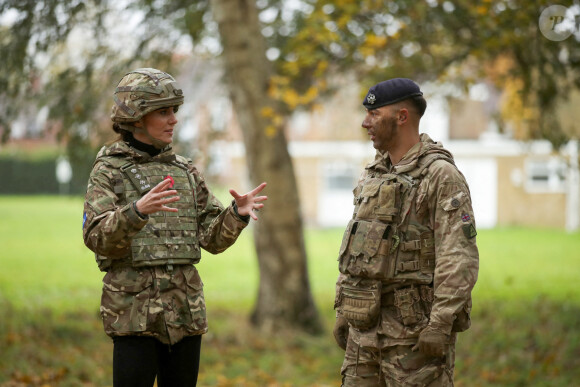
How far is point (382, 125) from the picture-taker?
4.00m

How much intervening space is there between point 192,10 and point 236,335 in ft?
15.7

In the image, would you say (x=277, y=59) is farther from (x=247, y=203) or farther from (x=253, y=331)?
(x=247, y=203)

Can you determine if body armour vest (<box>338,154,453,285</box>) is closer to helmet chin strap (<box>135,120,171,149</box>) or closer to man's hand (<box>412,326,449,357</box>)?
man's hand (<box>412,326,449,357</box>)

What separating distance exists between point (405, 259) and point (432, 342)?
457mm

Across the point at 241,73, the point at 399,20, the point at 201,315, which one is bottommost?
the point at 201,315

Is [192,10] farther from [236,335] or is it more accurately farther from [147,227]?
[147,227]

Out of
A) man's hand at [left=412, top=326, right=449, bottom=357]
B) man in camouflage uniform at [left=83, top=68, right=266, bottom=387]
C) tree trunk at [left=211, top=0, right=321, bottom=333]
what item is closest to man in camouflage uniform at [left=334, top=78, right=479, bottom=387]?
man's hand at [left=412, top=326, right=449, bottom=357]

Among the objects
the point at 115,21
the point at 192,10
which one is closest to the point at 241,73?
the point at 192,10

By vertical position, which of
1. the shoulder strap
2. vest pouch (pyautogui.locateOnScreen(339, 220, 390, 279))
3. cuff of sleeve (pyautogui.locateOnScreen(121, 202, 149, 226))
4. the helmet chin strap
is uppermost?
the helmet chin strap

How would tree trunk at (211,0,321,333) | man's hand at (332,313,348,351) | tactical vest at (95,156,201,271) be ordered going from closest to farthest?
tactical vest at (95,156,201,271)
man's hand at (332,313,348,351)
tree trunk at (211,0,321,333)

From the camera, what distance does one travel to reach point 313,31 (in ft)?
31.4

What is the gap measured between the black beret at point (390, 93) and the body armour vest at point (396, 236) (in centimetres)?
35

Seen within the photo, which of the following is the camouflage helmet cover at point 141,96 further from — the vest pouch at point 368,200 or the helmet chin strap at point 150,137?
the vest pouch at point 368,200

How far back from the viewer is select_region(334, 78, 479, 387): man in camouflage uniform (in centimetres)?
368
